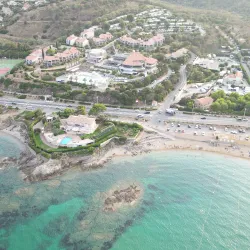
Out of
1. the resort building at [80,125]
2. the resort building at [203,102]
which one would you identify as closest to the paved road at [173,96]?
the resort building at [203,102]

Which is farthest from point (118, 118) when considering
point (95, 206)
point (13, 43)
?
point (13, 43)

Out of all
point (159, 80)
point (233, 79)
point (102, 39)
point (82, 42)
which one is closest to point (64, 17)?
point (82, 42)

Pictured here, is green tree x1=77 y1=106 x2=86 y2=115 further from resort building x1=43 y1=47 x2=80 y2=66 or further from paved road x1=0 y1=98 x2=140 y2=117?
resort building x1=43 y1=47 x2=80 y2=66

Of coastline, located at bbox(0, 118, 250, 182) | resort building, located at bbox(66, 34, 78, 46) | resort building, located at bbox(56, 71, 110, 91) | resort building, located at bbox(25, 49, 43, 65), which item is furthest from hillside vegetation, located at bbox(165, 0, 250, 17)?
coastline, located at bbox(0, 118, 250, 182)

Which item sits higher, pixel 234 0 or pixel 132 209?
pixel 234 0

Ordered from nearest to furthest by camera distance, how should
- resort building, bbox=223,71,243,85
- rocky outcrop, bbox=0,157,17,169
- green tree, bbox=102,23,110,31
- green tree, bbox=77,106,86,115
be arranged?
rocky outcrop, bbox=0,157,17,169, green tree, bbox=77,106,86,115, resort building, bbox=223,71,243,85, green tree, bbox=102,23,110,31

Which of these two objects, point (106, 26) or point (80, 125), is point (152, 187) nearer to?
point (80, 125)

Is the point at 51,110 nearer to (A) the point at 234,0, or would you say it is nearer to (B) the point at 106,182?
(B) the point at 106,182
